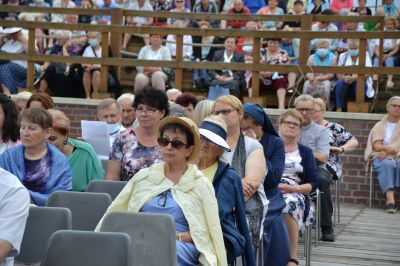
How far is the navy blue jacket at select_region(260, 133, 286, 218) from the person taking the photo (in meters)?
8.70

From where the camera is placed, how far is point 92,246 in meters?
5.93

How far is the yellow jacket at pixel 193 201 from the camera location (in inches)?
258

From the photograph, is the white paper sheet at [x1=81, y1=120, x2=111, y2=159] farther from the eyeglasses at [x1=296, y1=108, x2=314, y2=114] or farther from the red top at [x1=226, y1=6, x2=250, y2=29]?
the red top at [x1=226, y1=6, x2=250, y2=29]

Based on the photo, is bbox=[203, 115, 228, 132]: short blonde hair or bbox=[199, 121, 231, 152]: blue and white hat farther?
bbox=[203, 115, 228, 132]: short blonde hair

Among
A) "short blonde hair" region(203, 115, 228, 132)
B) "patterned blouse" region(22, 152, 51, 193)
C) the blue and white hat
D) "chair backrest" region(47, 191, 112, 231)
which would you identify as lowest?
"chair backrest" region(47, 191, 112, 231)

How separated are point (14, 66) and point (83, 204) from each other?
10571mm

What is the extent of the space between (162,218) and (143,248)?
307 mm

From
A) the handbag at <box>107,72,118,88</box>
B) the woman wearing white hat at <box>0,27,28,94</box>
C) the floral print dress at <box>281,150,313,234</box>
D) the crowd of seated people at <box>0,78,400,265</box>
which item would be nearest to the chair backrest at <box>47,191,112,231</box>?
the crowd of seated people at <box>0,78,400,265</box>

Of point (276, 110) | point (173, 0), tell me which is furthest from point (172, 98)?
point (173, 0)

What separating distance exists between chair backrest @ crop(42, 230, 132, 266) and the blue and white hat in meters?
1.38

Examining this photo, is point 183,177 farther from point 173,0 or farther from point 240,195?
point 173,0

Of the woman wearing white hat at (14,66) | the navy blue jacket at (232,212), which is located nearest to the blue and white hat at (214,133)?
the navy blue jacket at (232,212)

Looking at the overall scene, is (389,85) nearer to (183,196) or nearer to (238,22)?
(238,22)

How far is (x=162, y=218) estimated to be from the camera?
6.34 m
